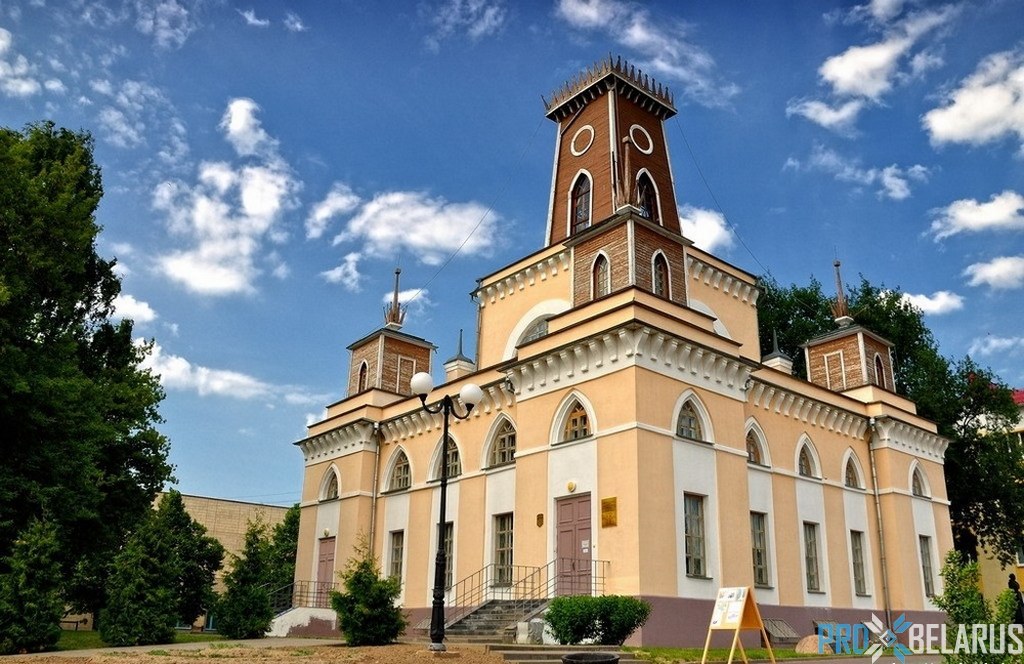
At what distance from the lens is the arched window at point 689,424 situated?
60.2 feet

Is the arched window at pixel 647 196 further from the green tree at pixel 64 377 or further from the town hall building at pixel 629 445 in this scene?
the green tree at pixel 64 377

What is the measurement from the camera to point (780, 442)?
21.8 metres

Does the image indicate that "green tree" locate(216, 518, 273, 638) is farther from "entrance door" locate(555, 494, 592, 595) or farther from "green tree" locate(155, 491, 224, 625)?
"green tree" locate(155, 491, 224, 625)

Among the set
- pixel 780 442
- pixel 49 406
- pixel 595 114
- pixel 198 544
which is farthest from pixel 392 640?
pixel 198 544

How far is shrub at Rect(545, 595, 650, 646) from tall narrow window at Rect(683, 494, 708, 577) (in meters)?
3.11

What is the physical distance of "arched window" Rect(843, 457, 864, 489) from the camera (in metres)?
Result: 24.1

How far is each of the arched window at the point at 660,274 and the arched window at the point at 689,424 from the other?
3009 mm

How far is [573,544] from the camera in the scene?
17812 mm

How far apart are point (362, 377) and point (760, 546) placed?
46.7 feet

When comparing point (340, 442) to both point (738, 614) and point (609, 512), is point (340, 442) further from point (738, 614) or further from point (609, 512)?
point (738, 614)

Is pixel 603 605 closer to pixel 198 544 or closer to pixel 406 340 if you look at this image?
pixel 406 340

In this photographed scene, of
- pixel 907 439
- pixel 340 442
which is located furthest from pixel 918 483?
pixel 340 442

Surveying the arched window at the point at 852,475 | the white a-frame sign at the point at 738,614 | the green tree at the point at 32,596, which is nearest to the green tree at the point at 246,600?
→ the green tree at the point at 32,596

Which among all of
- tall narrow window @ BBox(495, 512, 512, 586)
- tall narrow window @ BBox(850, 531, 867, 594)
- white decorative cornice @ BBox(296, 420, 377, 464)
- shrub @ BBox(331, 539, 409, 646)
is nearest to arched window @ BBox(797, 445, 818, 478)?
tall narrow window @ BBox(850, 531, 867, 594)
